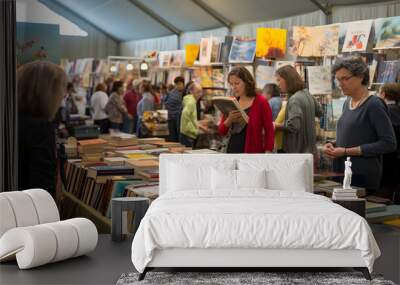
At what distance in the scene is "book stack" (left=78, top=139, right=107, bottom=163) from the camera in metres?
8.04

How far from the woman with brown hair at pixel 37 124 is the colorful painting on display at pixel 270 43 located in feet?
7.54

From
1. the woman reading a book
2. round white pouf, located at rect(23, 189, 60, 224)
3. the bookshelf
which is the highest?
the woman reading a book

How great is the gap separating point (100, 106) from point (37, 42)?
3.29ft

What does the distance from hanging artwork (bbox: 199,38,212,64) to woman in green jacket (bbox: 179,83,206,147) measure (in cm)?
30

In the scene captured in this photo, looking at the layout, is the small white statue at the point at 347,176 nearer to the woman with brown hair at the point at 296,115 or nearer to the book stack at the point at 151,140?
the woman with brown hair at the point at 296,115

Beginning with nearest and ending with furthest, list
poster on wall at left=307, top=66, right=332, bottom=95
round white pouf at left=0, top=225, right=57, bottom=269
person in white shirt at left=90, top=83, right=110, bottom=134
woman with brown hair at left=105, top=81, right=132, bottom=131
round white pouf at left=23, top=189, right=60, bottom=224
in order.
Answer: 1. round white pouf at left=0, top=225, right=57, bottom=269
2. round white pouf at left=23, top=189, right=60, bottom=224
3. poster on wall at left=307, top=66, right=332, bottom=95
4. person in white shirt at left=90, top=83, right=110, bottom=134
5. woman with brown hair at left=105, top=81, right=132, bottom=131

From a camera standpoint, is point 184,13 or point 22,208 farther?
point 184,13

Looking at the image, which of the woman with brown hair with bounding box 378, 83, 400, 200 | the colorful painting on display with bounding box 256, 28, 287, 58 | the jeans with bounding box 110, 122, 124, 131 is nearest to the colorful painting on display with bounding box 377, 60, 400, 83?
the woman with brown hair with bounding box 378, 83, 400, 200

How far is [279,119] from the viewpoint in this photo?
300 inches

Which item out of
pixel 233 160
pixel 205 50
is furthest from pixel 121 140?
pixel 233 160

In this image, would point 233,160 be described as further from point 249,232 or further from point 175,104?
point 175,104

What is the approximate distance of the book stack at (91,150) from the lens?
804 cm

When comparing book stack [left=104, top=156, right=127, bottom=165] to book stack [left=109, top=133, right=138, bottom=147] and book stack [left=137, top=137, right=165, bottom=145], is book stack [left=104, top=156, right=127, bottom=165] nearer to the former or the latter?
book stack [left=109, top=133, right=138, bottom=147]

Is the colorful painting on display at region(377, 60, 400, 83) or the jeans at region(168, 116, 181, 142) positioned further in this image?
the jeans at region(168, 116, 181, 142)
